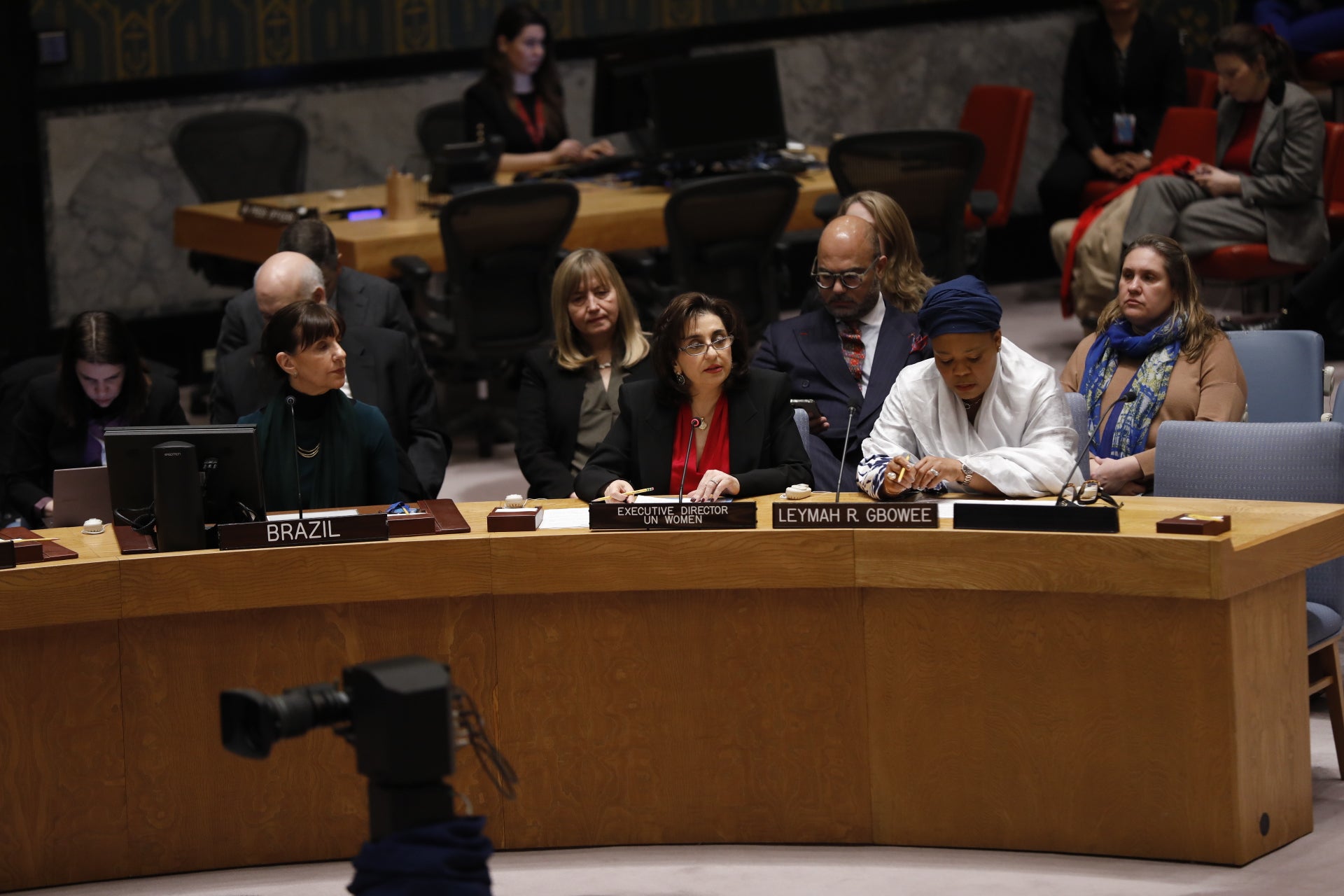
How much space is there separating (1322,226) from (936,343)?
12.6ft

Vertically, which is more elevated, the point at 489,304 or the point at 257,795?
the point at 489,304

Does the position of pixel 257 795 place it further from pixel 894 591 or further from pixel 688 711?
pixel 894 591

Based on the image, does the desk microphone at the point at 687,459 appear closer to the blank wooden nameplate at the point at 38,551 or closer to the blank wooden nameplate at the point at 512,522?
the blank wooden nameplate at the point at 512,522

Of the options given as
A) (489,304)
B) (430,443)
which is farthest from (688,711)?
(489,304)

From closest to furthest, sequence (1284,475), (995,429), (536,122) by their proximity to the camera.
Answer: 1. (995,429)
2. (1284,475)
3. (536,122)

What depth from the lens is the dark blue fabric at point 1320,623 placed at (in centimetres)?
405

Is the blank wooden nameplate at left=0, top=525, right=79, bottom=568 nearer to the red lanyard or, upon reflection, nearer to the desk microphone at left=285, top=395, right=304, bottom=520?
the desk microphone at left=285, top=395, right=304, bottom=520

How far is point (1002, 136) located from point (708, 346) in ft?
15.8

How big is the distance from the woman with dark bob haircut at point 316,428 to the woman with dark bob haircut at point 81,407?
2.74 ft

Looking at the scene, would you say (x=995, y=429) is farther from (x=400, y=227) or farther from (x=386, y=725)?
(x=400, y=227)

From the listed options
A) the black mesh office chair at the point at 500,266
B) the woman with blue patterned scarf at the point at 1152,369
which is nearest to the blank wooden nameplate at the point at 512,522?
the woman with blue patterned scarf at the point at 1152,369

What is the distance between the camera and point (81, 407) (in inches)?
202

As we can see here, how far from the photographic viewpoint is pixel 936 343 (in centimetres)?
398

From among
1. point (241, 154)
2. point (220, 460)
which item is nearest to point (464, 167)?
point (241, 154)
